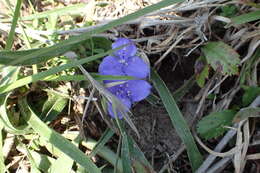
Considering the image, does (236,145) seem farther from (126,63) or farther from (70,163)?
(70,163)

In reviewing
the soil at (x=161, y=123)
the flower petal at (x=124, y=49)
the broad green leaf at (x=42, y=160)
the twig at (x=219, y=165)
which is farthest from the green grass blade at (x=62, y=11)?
the twig at (x=219, y=165)

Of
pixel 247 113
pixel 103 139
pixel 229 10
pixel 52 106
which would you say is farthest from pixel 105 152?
pixel 229 10

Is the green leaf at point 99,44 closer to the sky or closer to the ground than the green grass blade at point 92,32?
closer to the ground

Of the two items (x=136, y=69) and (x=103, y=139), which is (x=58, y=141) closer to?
(x=103, y=139)

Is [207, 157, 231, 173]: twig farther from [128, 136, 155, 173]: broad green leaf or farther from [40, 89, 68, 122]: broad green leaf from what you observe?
[40, 89, 68, 122]: broad green leaf

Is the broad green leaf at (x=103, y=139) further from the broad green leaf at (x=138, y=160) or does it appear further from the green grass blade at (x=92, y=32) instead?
the green grass blade at (x=92, y=32)

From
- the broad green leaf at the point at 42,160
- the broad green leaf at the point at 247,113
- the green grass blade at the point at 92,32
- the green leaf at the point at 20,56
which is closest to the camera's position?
the green grass blade at the point at 92,32
